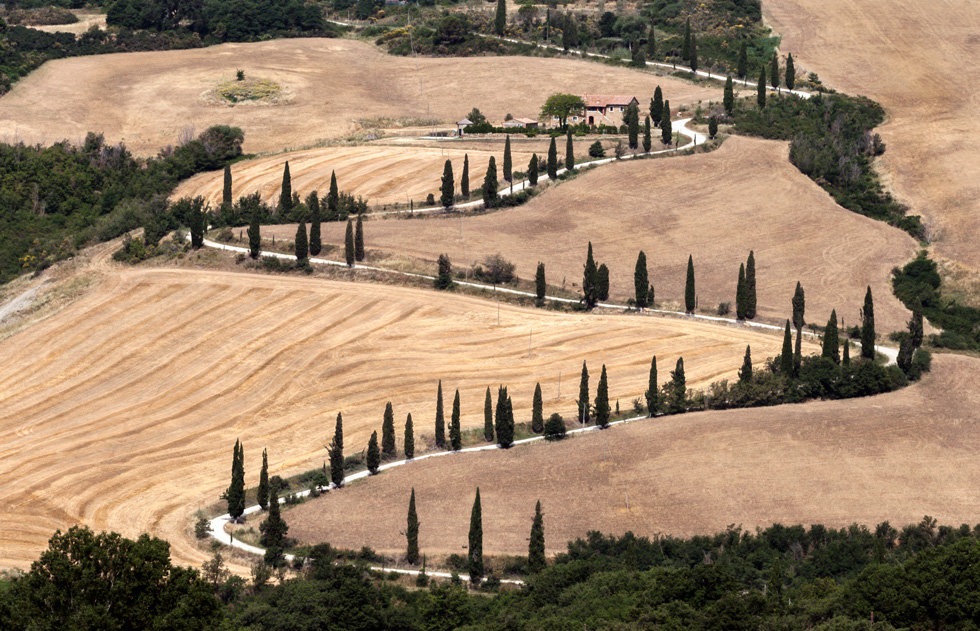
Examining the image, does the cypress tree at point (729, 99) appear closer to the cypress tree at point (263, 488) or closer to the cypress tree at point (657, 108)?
Answer: the cypress tree at point (657, 108)

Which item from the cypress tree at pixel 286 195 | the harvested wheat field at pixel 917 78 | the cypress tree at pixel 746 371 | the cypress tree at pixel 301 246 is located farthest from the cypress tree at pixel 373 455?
the harvested wheat field at pixel 917 78

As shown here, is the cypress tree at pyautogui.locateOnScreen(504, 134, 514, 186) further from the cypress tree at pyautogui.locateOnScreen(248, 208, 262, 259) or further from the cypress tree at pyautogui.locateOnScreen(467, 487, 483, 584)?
the cypress tree at pyautogui.locateOnScreen(467, 487, 483, 584)

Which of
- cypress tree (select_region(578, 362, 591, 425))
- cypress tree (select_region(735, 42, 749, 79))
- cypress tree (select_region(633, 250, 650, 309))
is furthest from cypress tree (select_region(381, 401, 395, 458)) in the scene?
cypress tree (select_region(735, 42, 749, 79))

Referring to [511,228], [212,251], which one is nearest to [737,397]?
[511,228]

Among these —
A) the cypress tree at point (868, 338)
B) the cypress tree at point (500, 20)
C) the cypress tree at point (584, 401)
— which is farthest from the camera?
the cypress tree at point (500, 20)

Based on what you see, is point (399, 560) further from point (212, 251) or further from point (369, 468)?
point (212, 251)

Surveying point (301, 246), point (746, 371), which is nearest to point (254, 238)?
point (301, 246)
